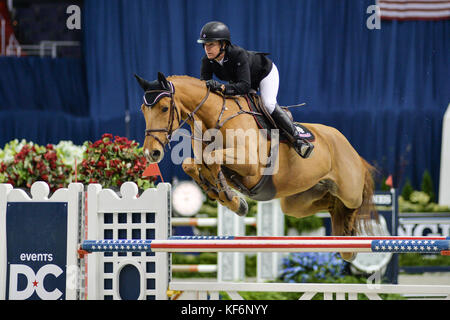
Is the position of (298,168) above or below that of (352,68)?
below

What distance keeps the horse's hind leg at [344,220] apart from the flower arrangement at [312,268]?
131 centimetres

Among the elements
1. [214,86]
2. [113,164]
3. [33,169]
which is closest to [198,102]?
[214,86]

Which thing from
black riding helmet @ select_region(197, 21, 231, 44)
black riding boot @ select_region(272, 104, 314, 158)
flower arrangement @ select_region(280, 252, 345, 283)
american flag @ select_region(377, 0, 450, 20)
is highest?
american flag @ select_region(377, 0, 450, 20)

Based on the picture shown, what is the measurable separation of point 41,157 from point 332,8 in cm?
228

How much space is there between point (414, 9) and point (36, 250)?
3.45 m

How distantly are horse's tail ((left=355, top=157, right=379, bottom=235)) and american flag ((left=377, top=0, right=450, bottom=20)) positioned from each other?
1663 mm

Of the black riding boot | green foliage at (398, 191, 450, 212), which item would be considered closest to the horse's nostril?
the black riding boot

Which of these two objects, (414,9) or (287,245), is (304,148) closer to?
(287,245)

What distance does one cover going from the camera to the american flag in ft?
15.1

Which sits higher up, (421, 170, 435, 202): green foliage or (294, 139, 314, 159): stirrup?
(294, 139, 314, 159): stirrup

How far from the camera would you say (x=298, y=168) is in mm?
3139

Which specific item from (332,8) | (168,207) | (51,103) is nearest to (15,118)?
(51,103)

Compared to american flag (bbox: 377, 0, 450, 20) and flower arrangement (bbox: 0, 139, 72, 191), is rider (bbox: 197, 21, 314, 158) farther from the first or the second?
american flag (bbox: 377, 0, 450, 20)
